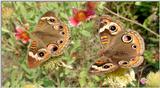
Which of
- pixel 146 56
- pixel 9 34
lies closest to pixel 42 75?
pixel 9 34

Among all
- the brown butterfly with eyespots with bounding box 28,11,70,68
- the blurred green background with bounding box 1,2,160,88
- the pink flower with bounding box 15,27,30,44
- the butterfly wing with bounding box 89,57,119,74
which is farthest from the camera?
the pink flower with bounding box 15,27,30,44

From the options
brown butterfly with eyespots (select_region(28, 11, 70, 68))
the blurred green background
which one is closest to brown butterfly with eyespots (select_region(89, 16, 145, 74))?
brown butterfly with eyespots (select_region(28, 11, 70, 68))

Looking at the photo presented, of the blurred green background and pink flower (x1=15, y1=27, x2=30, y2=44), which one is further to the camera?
pink flower (x1=15, y1=27, x2=30, y2=44)

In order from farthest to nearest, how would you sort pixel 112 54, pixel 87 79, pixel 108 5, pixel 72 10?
pixel 108 5, pixel 72 10, pixel 87 79, pixel 112 54

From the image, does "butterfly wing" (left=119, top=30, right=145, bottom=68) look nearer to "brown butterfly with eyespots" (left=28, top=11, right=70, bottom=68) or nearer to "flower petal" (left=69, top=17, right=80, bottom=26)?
"brown butterfly with eyespots" (left=28, top=11, right=70, bottom=68)

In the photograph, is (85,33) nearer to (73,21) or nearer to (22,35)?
(73,21)

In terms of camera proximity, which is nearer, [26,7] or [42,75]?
[42,75]

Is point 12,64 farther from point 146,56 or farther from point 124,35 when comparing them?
point 124,35
